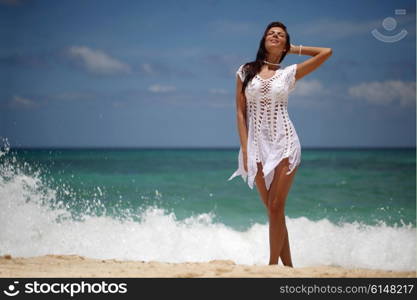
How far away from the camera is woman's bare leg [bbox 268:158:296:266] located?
3.52m

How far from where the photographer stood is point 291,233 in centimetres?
688

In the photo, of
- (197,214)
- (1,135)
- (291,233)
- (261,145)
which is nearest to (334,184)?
(197,214)

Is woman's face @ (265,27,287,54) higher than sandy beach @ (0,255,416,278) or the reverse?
higher

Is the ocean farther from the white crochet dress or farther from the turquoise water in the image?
the white crochet dress

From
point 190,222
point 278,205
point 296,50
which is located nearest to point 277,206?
point 278,205

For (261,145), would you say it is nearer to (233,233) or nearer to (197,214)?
(233,233)

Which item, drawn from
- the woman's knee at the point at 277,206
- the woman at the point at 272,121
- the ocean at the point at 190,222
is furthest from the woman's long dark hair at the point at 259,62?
the ocean at the point at 190,222

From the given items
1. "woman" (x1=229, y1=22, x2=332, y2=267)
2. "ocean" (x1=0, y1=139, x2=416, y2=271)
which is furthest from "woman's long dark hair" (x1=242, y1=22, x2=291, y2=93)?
"ocean" (x1=0, y1=139, x2=416, y2=271)

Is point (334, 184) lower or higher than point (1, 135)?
lower

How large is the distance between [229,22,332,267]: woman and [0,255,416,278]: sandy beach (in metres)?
0.27

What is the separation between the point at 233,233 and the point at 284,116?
3.75 meters

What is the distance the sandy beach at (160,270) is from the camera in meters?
3.26

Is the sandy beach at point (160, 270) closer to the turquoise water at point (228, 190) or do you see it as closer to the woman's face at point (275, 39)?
the woman's face at point (275, 39)

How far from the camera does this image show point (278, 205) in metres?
3.53
